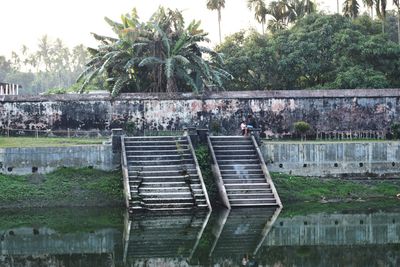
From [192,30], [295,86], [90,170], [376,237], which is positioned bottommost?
[376,237]

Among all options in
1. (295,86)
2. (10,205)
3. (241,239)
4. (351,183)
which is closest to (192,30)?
(295,86)

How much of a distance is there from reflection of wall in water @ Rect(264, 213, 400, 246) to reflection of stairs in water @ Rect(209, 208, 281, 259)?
342mm

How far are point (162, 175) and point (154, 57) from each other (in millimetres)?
8229

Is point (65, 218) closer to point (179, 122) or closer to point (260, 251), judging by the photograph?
point (260, 251)

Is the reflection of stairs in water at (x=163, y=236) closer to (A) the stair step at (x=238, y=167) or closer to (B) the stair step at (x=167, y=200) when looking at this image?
(B) the stair step at (x=167, y=200)

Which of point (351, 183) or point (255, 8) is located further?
point (255, 8)

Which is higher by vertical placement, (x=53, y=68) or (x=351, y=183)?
(x=53, y=68)

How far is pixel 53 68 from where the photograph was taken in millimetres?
100500

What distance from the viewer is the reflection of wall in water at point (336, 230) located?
20.5 m

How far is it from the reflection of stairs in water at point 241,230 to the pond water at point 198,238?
24 mm

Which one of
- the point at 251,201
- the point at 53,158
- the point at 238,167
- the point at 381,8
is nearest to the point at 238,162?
the point at 238,167

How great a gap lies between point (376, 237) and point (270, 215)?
154 inches

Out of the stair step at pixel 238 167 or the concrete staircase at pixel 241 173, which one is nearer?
the concrete staircase at pixel 241 173

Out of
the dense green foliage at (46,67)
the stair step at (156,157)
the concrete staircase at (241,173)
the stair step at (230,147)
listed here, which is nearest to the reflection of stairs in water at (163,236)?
the concrete staircase at (241,173)
